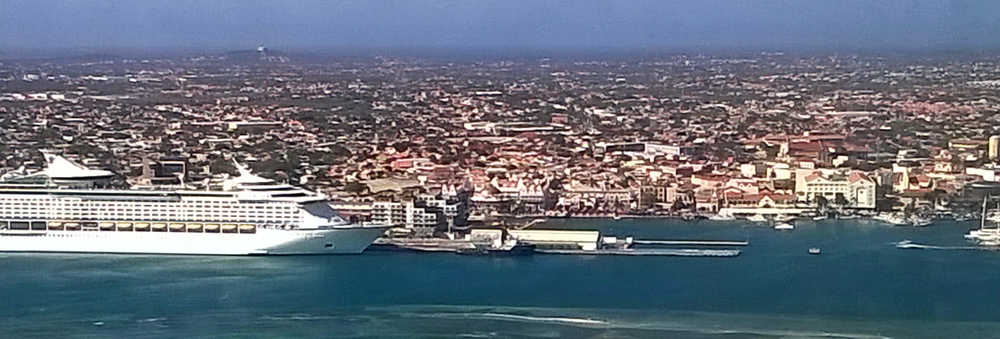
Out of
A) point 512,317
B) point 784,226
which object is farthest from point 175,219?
point 784,226

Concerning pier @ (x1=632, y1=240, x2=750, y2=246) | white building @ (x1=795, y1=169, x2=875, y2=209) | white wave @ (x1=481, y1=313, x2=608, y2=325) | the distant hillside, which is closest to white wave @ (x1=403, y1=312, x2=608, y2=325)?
white wave @ (x1=481, y1=313, x2=608, y2=325)

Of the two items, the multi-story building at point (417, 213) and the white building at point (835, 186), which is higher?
the white building at point (835, 186)

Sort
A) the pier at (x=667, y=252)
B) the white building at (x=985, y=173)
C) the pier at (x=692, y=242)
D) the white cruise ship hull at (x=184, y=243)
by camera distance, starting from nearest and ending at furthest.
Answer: the pier at (x=667, y=252) < the pier at (x=692, y=242) < the white building at (x=985, y=173) < the white cruise ship hull at (x=184, y=243)

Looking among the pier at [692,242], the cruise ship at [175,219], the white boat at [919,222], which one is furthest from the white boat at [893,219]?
the cruise ship at [175,219]

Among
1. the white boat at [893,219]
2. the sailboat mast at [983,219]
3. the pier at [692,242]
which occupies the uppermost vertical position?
the sailboat mast at [983,219]

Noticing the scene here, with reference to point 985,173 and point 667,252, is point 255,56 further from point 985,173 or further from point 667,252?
point 985,173

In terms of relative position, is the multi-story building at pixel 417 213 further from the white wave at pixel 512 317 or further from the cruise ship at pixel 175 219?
the white wave at pixel 512 317

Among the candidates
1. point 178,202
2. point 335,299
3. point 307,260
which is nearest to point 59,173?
point 178,202

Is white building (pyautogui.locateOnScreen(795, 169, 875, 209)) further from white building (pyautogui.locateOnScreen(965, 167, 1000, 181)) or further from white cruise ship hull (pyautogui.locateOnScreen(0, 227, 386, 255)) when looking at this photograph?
white cruise ship hull (pyautogui.locateOnScreen(0, 227, 386, 255))

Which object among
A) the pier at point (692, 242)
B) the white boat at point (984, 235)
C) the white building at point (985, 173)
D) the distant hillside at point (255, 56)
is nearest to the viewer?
the white boat at point (984, 235)
